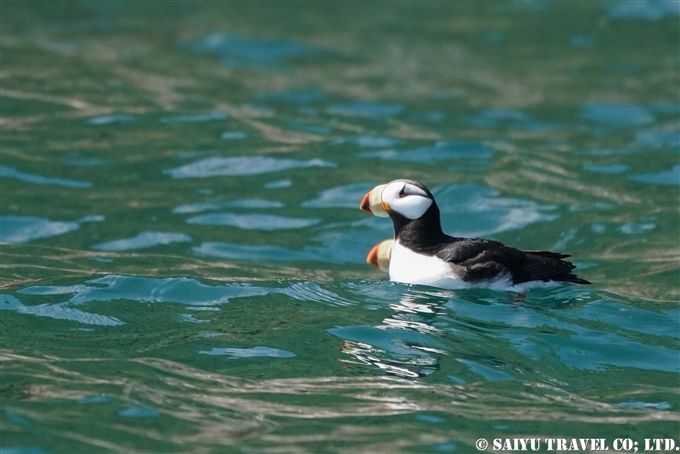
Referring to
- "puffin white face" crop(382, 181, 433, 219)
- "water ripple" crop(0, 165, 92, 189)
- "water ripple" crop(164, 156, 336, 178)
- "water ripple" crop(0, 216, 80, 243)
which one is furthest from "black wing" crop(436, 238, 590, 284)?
"water ripple" crop(0, 165, 92, 189)

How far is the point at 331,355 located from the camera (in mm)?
6695

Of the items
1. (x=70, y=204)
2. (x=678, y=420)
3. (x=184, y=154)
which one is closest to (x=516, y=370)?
(x=678, y=420)

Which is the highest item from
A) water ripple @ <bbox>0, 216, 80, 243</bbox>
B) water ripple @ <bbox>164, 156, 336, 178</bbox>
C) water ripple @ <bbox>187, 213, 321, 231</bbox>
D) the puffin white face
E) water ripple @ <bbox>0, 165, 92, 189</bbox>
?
water ripple @ <bbox>164, 156, 336, 178</bbox>

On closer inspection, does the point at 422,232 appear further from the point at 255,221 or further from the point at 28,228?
the point at 28,228

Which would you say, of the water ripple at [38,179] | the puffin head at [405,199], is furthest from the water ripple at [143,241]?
the puffin head at [405,199]

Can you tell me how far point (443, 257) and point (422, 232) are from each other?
0.31m

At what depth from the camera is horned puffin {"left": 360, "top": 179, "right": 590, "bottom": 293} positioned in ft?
24.3

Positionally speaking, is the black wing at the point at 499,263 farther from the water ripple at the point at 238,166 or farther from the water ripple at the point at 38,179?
the water ripple at the point at 38,179

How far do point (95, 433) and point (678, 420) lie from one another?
3.44 m

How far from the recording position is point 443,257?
7.51 metres

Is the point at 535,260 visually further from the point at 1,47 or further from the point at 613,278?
the point at 1,47

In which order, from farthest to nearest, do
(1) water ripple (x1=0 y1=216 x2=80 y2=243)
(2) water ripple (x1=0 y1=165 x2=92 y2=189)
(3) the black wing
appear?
(2) water ripple (x1=0 y1=165 x2=92 y2=189), (1) water ripple (x1=0 y1=216 x2=80 y2=243), (3) the black wing

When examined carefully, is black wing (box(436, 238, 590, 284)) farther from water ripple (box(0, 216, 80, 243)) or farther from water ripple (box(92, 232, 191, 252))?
water ripple (box(0, 216, 80, 243))

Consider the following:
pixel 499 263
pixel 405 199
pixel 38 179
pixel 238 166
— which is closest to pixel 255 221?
pixel 238 166
